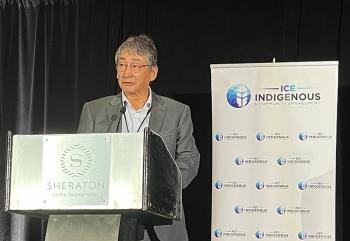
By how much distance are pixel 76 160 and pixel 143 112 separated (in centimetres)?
155

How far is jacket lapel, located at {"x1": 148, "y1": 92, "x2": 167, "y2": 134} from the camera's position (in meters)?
3.77

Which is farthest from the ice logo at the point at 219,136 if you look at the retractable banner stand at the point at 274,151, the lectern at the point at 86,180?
the lectern at the point at 86,180

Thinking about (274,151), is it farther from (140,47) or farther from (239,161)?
(140,47)

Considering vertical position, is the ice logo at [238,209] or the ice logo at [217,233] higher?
the ice logo at [238,209]

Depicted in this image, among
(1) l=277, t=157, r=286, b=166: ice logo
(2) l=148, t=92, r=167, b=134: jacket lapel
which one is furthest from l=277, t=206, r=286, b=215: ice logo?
(2) l=148, t=92, r=167, b=134: jacket lapel

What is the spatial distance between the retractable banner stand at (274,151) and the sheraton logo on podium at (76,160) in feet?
7.04

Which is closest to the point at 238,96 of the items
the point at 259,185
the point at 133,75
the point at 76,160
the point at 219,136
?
the point at 219,136

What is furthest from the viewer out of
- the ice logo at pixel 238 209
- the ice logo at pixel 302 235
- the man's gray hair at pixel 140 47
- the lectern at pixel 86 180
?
the ice logo at pixel 238 209

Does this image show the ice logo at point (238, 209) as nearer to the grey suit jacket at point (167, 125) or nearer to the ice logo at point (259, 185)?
the ice logo at point (259, 185)

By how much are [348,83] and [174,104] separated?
1369mm

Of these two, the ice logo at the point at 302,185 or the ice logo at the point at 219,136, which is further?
the ice logo at the point at 219,136

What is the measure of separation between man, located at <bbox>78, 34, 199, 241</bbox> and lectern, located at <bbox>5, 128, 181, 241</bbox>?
47.2 inches

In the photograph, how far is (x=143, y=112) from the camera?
383 centimetres

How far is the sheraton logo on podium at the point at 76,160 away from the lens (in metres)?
2.29
